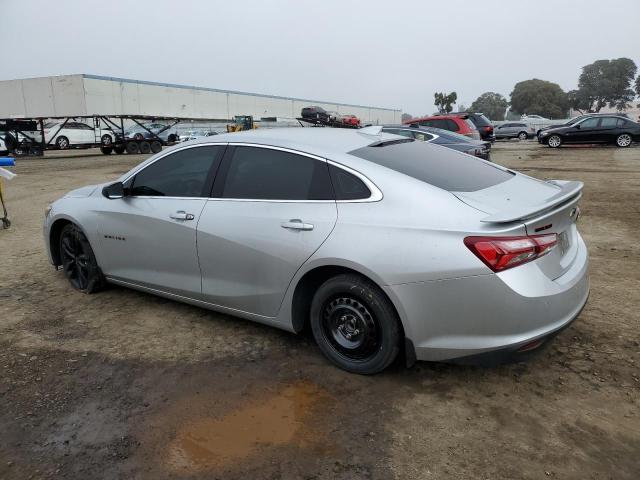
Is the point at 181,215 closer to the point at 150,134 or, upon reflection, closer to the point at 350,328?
the point at 350,328

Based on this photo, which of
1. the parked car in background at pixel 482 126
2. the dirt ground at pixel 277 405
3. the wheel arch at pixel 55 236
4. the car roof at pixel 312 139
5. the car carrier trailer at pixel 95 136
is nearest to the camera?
the dirt ground at pixel 277 405

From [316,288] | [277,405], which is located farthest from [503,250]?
[277,405]

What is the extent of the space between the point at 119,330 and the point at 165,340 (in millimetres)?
464

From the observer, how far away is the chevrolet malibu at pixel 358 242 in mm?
2744

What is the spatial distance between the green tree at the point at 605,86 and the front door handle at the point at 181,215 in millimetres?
107625

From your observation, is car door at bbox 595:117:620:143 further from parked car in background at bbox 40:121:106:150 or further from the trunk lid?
parked car in background at bbox 40:121:106:150

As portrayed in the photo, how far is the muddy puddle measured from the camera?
8.37ft

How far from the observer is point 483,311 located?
2721 mm

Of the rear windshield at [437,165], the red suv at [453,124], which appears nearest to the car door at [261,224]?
the rear windshield at [437,165]

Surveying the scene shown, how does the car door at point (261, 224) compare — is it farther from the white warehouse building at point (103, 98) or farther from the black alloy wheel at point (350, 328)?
the white warehouse building at point (103, 98)

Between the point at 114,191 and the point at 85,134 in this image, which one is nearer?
the point at 114,191

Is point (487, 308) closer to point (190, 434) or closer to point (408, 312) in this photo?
point (408, 312)

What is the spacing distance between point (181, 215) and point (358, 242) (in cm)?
155

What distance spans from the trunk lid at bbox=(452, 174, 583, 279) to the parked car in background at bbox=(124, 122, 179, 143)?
85.5 ft
